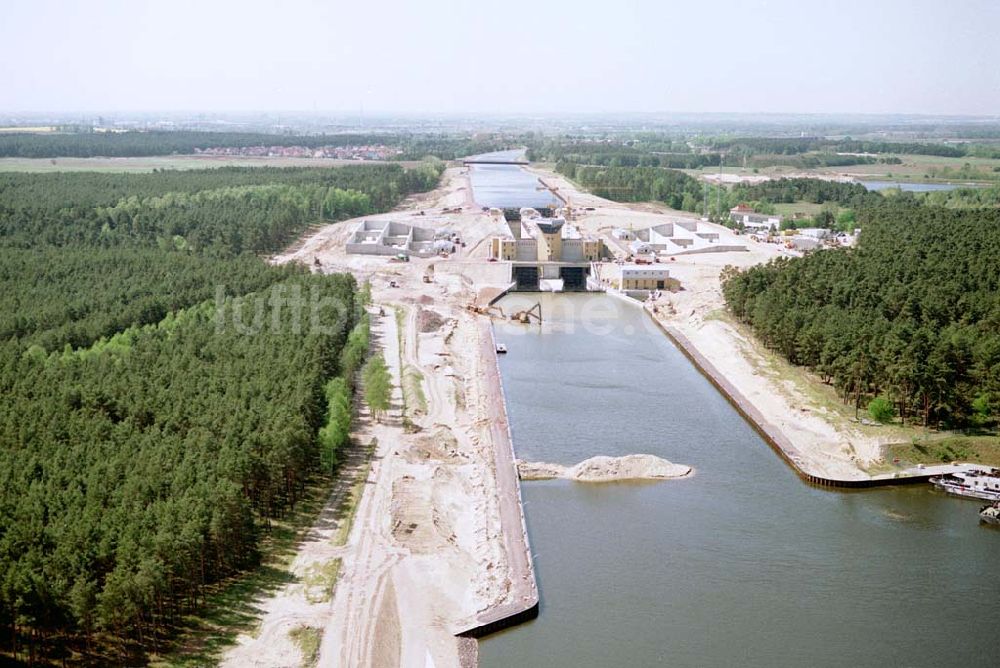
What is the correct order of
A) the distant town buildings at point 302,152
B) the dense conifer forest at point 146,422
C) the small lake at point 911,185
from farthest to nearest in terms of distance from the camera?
the distant town buildings at point 302,152 → the small lake at point 911,185 → the dense conifer forest at point 146,422

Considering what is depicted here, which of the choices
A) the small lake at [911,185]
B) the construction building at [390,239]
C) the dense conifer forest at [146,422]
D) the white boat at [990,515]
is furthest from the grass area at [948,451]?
the small lake at [911,185]

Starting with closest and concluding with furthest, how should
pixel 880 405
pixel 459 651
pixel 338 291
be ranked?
pixel 459 651, pixel 880 405, pixel 338 291

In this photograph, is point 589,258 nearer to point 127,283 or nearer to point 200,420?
point 127,283

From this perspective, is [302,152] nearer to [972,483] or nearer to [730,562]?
[972,483]

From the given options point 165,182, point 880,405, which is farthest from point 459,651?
point 165,182

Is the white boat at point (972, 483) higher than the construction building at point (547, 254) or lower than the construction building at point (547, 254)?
lower

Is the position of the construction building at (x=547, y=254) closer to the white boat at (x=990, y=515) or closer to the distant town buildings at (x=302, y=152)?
the white boat at (x=990, y=515)
